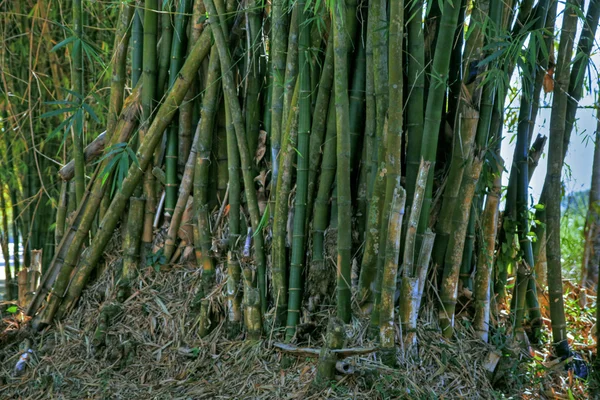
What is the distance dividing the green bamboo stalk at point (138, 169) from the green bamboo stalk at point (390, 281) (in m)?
1.03

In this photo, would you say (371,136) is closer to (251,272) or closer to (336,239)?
(336,239)

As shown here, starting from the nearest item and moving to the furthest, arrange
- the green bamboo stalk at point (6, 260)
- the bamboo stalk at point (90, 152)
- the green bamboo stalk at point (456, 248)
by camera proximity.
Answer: the green bamboo stalk at point (456, 248)
the bamboo stalk at point (90, 152)
the green bamboo stalk at point (6, 260)

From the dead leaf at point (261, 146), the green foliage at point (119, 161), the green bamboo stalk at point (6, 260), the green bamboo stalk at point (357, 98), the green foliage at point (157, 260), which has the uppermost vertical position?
the green bamboo stalk at point (357, 98)

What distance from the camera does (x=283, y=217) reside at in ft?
8.53

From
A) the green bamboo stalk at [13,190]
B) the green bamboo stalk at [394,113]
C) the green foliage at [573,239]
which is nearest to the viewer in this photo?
the green bamboo stalk at [394,113]

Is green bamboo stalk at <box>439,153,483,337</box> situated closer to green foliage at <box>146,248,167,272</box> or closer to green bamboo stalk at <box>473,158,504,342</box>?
green bamboo stalk at <box>473,158,504,342</box>

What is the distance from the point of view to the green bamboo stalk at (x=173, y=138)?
298 cm

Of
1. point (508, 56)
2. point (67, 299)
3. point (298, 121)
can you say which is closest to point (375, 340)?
point (298, 121)

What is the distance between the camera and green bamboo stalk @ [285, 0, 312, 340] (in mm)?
2543

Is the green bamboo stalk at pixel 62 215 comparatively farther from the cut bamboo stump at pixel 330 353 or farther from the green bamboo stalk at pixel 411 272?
the green bamboo stalk at pixel 411 272

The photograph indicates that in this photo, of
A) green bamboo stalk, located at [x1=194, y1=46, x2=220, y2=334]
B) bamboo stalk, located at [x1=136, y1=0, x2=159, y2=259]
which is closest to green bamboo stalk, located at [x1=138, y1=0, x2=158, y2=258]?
bamboo stalk, located at [x1=136, y1=0, x2=159, y2=259]

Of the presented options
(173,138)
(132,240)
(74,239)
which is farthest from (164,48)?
(74,239)

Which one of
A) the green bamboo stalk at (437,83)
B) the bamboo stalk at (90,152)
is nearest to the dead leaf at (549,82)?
the green bamboo stalk at (437,83)

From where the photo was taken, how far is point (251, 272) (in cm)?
266
